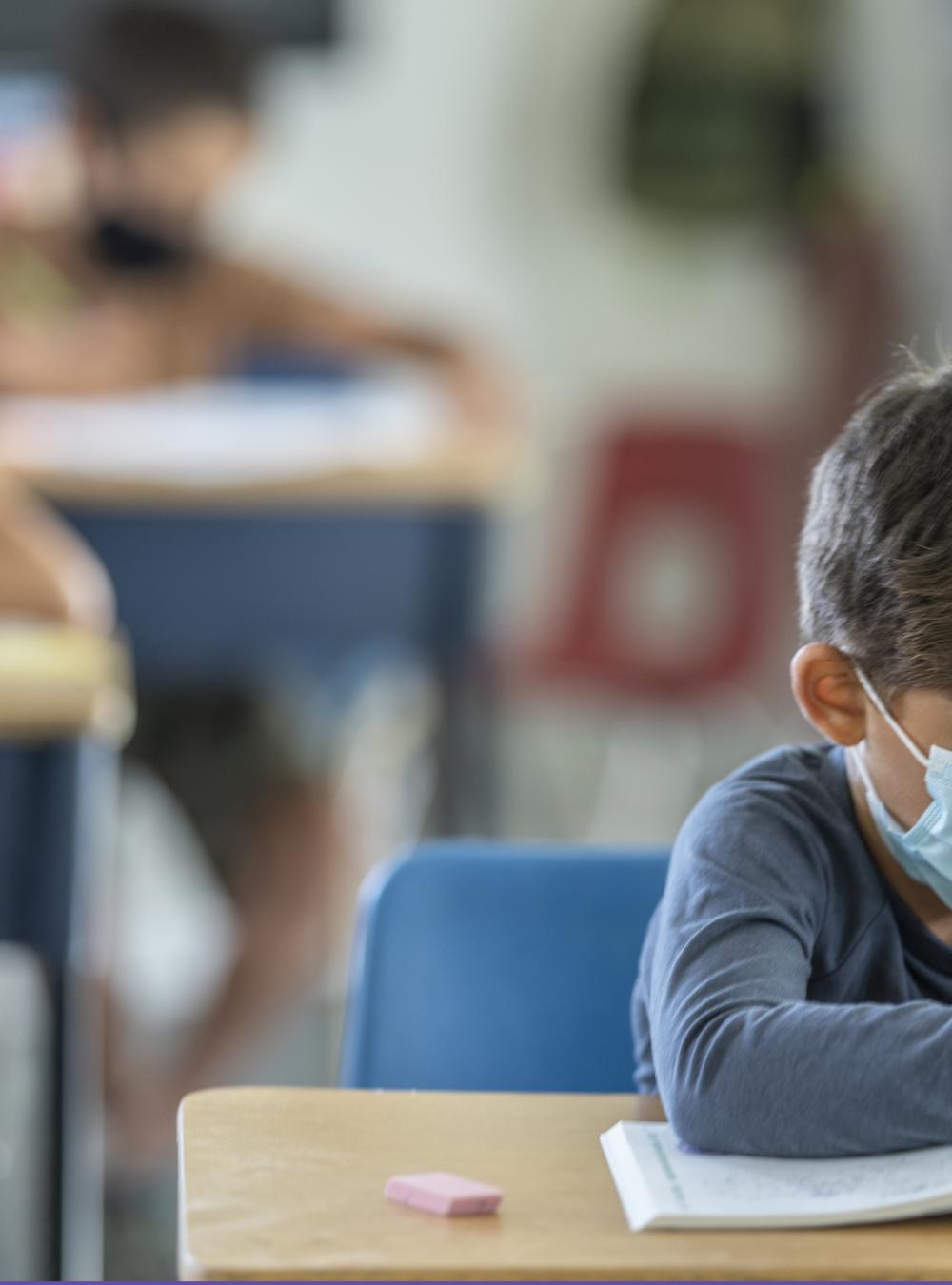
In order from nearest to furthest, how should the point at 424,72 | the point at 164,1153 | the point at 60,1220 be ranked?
the point at 60,1220 → the point at 164,1153 → the point at 424,72

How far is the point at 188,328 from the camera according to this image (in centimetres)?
318

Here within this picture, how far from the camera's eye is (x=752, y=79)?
468 centimetres

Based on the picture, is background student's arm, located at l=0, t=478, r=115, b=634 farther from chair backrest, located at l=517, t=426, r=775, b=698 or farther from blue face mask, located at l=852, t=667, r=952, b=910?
chair backrest, located at l=517, t=426, r=775, b=698

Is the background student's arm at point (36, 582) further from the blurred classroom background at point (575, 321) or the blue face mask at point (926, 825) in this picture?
the blue face mask at point (926, 825)

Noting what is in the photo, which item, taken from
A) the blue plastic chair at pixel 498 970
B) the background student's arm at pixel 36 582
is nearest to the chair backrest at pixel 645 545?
the background student's arm at pixel 36 582

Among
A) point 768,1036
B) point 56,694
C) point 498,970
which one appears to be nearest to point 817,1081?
point 768,1036

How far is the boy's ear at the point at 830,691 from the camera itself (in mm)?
969

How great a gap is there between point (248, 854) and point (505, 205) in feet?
7.76

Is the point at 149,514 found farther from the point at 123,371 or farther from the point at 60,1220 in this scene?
the point at 60,1220

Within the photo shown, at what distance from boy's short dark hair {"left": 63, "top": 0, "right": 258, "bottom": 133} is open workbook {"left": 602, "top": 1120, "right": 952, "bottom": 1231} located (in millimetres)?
2378

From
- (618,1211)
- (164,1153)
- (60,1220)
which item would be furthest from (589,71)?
(618,1211)

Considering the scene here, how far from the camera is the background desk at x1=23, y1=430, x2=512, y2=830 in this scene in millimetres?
2682

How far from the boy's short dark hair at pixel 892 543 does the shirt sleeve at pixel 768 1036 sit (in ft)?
0.35

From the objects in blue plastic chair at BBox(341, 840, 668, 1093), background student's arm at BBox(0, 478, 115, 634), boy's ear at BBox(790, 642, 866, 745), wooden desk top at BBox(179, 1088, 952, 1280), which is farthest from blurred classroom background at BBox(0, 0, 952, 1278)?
wooden desk top at BBox(179, 1088, 952, 1280)
